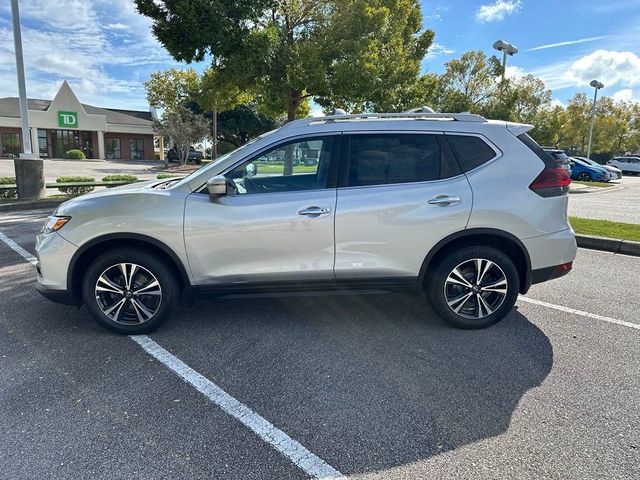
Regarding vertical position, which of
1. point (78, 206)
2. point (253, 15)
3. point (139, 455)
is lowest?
point (139, 455)

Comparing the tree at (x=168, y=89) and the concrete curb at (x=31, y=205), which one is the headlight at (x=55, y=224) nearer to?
the concrete curb at (x=31, y=205)

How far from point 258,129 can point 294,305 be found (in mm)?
42963

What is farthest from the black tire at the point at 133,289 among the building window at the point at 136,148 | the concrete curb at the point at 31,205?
the building window at the point at 136,148

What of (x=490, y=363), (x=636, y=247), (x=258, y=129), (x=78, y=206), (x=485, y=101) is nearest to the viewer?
(x=490, y=363)

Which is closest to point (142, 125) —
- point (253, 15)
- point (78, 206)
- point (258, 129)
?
point (258, 129)

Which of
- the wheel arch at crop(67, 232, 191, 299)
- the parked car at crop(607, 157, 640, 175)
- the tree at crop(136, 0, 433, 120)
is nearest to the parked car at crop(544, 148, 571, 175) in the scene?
the wheel arch at crop(67, 232, 191, 299)

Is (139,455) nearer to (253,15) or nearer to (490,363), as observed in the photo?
(490,363)

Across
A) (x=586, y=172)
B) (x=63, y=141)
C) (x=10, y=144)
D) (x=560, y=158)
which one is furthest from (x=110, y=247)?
(x=10, y=144)

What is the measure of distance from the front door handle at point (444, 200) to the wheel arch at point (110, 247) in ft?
7.43

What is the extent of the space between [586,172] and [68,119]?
46.2 metres

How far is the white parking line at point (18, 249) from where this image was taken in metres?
6.02

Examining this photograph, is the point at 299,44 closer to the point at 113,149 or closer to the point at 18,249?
the point at 18,249

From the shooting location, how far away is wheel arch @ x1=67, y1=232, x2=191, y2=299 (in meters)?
3.55

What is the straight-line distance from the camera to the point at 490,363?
10.8ft
